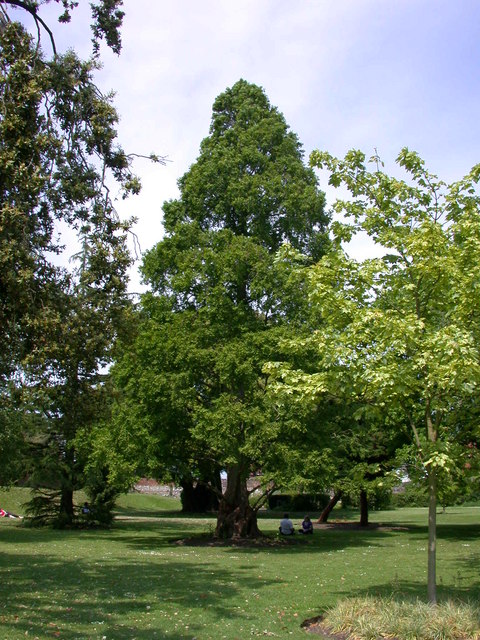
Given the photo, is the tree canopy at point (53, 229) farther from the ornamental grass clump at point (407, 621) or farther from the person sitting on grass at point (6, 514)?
the person sitting on grass at point (6, 514)

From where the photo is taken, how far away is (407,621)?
852 centimetres

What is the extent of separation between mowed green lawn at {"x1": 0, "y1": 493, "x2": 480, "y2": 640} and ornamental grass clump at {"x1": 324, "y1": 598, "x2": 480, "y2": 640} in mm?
711

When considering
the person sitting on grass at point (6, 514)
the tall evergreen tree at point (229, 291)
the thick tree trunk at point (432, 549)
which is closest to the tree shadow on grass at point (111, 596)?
the thick tree trunk at point (432, 549)

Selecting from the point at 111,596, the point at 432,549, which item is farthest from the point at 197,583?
the point at 432,549

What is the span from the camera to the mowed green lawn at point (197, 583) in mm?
9125

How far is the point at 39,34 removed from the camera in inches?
449

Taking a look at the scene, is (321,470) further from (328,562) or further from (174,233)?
(174,233)

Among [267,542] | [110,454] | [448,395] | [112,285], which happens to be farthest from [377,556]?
[112,285]

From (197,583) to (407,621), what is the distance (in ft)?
18.7

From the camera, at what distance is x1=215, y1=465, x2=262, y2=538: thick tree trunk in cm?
2394

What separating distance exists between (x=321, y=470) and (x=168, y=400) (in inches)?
211

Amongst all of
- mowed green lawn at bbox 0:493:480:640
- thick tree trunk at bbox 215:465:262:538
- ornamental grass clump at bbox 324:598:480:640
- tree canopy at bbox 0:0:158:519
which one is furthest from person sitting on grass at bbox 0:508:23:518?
ornamental grass clump at bbox 324:598:480:640

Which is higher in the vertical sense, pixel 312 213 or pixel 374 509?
pixel 312 213

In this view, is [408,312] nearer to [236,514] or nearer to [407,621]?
[407,621]
